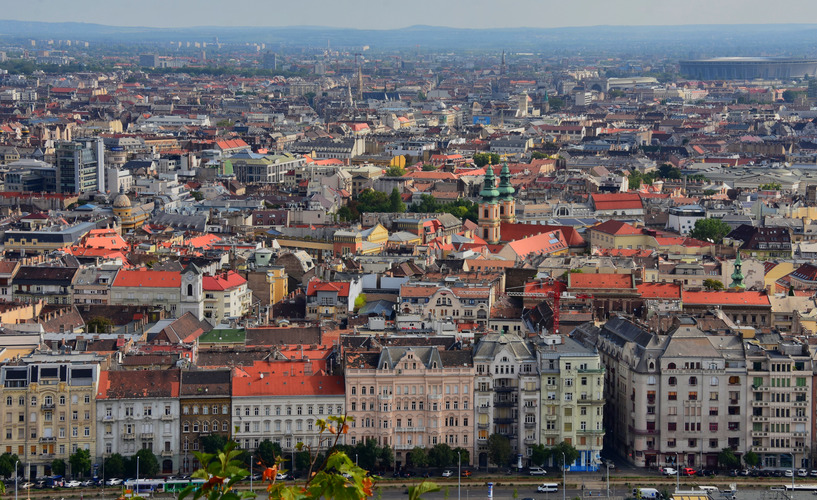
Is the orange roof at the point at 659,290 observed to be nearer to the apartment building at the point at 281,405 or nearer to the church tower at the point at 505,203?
the apartment building at the point at 281,405

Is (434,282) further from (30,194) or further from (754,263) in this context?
(30,194)

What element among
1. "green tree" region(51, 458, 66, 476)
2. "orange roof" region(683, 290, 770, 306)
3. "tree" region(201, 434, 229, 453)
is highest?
"orange roof" region(683, 290, 770, 306)

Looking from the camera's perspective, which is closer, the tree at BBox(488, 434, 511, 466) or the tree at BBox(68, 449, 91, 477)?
the tree at BBox(68, 449, 91, 477)

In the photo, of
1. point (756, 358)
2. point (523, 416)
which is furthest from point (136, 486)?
point (756, 358)

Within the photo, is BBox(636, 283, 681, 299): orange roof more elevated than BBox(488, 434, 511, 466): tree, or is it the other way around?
BBox(636, 283, 681, 299): orange roof

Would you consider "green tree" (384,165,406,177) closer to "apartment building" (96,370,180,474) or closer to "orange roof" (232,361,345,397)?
"orange roof" (232,361,345,397)

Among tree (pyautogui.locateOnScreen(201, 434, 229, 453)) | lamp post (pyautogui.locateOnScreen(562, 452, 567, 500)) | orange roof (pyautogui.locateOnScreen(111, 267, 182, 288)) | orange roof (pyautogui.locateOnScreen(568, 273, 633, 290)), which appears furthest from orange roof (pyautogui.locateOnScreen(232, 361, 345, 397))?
orange roof (pyautogui.locateOnScreen(568, 273, 633, 290))

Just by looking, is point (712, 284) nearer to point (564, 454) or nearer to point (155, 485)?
point (564, 454)
